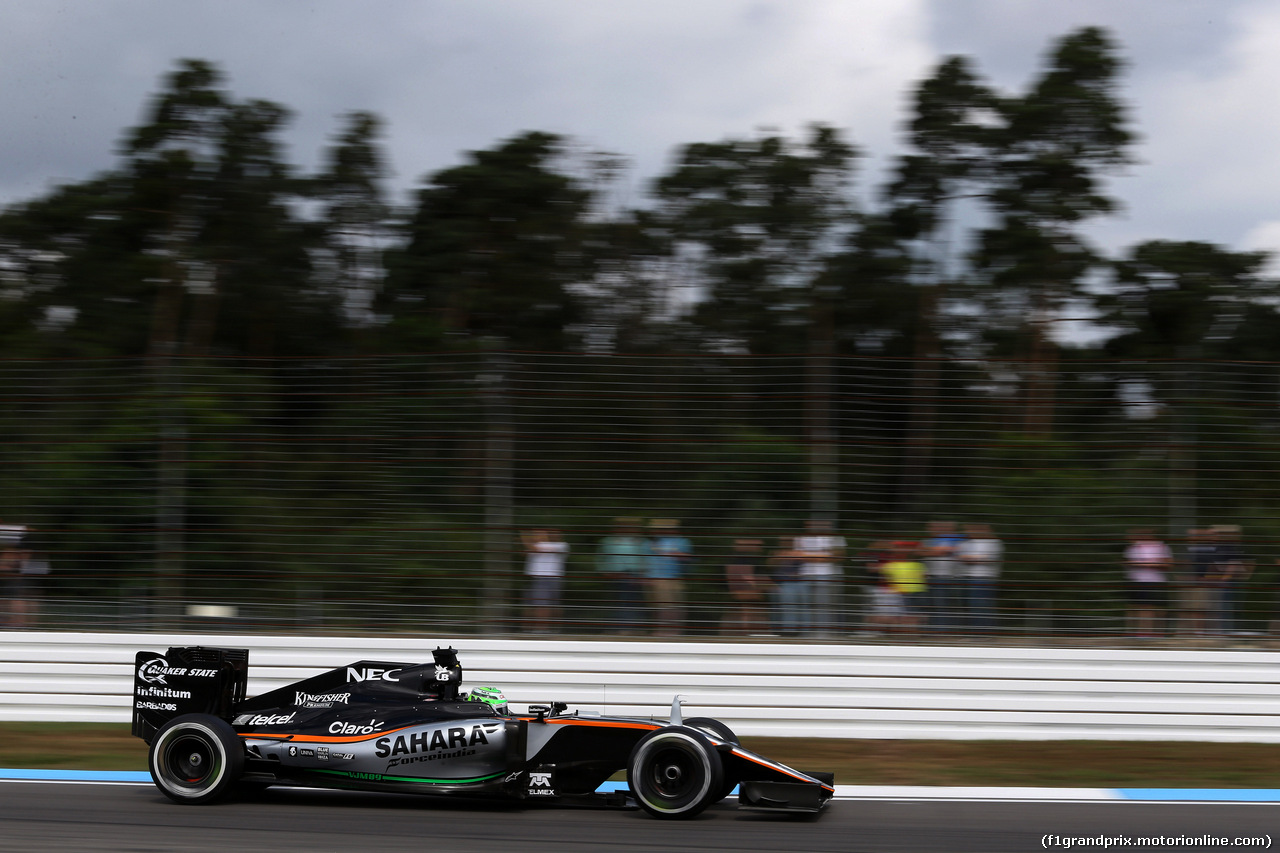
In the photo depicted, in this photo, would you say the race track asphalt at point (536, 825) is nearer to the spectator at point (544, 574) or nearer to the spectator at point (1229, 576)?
the spectator at point (1229, 576)

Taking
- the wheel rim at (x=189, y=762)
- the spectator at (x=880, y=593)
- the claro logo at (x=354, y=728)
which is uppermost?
the spectator at (x=880, y=593)

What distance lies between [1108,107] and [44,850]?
54.0 ft

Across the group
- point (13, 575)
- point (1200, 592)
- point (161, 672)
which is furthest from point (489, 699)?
point (1200, 592)

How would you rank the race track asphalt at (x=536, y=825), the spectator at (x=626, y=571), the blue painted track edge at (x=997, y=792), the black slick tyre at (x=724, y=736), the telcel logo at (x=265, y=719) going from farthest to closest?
the spectator at (x=626, y=571)
the blue painted track edge at (x=997, y=792)
the telcel logo at (x=265, y=719)
the black slick tyre at (x=724, y=736)
the race track asphalt at (x=536, y=825)

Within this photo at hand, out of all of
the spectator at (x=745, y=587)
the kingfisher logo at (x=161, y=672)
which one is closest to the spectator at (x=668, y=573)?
the spectator at (x=745, y=587)

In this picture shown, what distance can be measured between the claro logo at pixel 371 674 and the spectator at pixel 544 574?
243cm

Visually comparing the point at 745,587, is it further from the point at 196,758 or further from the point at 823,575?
the point at 196,758

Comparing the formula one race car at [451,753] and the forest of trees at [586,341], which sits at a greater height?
the forest of trees at [586,341]

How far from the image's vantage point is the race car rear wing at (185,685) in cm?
605

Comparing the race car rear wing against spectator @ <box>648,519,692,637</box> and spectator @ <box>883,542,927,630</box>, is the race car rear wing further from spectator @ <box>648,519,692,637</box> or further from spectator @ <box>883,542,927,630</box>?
spectator @ <box>883,542,927,630</box>

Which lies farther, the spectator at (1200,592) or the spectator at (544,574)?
the spectator at (544,574)

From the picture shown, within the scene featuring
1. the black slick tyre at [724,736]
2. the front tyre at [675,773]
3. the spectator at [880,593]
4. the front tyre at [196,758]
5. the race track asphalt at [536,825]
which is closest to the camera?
the race track asphalt at [536,825]

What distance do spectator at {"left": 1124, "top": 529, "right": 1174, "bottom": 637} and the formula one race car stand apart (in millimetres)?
3411

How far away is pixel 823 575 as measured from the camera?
8.33m
